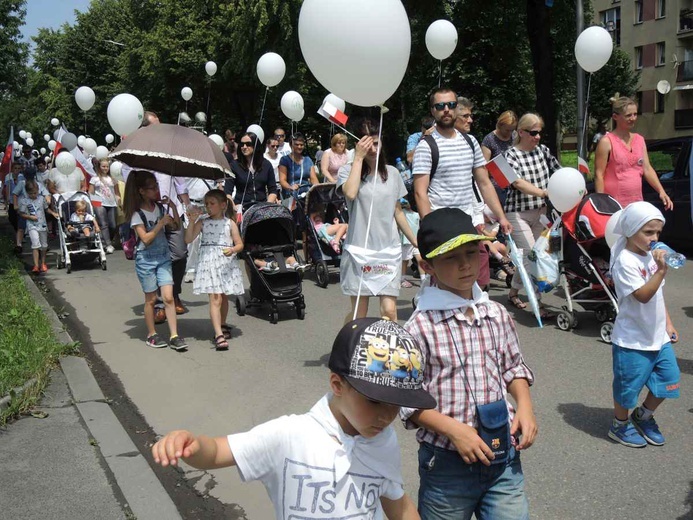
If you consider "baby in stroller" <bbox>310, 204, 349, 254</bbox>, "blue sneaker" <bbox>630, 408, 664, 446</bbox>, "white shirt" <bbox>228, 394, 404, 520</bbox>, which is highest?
"white shirt" <bbox>228, 394, 404, 520</bbox>

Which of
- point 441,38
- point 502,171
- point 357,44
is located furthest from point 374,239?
point 441,38

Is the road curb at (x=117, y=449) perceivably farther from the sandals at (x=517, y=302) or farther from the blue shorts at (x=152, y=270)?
the sandals at (x=517, y=302)

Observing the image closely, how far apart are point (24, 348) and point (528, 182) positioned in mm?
5051

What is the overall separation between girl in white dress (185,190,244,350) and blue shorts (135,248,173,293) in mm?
302

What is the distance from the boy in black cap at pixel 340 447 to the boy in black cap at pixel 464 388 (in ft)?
0.99

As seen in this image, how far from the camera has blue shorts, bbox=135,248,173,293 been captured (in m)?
7.18

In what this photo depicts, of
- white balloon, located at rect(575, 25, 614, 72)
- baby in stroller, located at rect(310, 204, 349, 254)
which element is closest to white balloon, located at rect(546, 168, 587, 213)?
baby in stroller, located at rect(310, 204, 349, 254)

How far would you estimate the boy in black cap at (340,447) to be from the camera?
2.06m

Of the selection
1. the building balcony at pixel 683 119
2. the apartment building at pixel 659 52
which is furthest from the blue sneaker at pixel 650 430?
the building balcony at pixel 683 119

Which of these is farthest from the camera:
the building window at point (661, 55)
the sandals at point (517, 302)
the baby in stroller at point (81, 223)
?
the building window at point (661, 55)

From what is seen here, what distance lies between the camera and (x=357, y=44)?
404 cm

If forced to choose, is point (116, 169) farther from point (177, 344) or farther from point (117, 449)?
point (117, 449)

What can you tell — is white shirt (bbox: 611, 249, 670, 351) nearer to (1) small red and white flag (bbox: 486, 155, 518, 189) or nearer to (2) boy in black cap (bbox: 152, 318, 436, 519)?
(2) boy in black cap (bbox: 152, 318, 436, 519)

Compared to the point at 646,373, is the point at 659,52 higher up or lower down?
higher up
